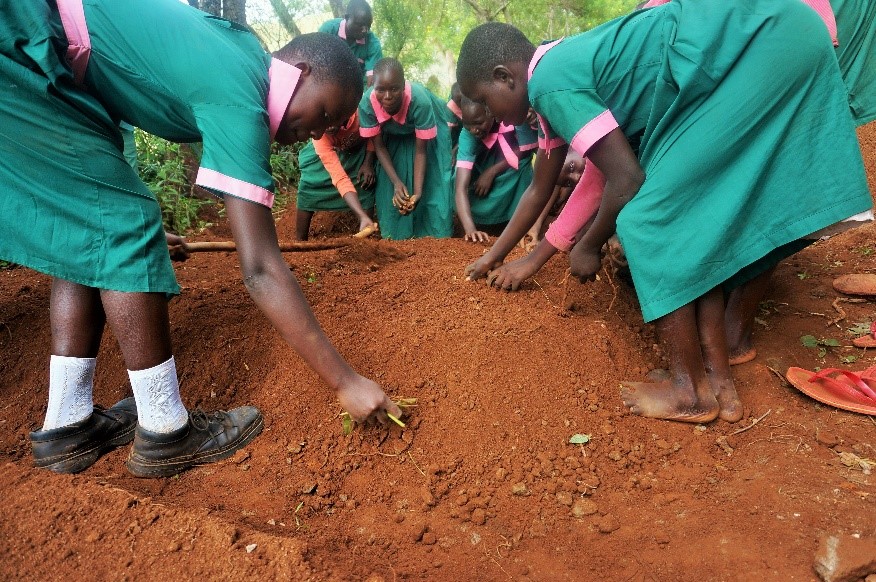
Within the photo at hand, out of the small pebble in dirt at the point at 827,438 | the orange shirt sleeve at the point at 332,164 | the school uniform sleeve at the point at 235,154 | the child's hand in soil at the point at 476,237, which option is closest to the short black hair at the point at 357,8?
the orange shirt sleeve at the point at 332,164

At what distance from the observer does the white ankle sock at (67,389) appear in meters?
1.69

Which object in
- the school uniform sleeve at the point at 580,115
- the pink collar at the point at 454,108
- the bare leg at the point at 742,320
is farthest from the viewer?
the pink collar at the point at 454,108

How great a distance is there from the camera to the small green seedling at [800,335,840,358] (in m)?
2.24

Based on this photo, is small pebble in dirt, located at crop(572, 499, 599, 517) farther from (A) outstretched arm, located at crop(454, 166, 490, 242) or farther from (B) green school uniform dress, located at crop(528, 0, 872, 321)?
(A) outstretched arm, located at crop(454, 166, 490, 242)

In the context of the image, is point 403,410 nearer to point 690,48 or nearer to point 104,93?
point 104,93

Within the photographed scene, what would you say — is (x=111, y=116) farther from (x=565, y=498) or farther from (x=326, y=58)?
(x=565, y=498)

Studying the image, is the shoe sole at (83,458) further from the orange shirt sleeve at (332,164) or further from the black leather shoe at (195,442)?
the orange shirt sleeve at (332,164)

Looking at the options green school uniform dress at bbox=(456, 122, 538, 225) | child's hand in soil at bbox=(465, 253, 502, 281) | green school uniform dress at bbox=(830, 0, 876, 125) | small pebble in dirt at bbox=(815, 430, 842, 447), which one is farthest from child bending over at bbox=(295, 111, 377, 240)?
small pebble in dirt at bbox=(815, 430, 842, 447)

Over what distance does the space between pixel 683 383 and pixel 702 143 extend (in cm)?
76

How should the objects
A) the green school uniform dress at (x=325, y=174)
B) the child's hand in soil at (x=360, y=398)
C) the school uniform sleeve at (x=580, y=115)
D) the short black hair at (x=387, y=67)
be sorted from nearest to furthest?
the child's hand in soil at (x=360, y=398)
the school uniform sleeve at (x=580, y=115)
the short black hair at (x=387, y=67)
the green school uniform dress at (x=325, y=174)

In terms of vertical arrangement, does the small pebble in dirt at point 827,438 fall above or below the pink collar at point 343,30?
below

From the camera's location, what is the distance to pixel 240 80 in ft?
4.80

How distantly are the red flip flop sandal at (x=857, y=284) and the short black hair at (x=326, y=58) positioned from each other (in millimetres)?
2312

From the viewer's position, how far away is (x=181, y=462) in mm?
1742
